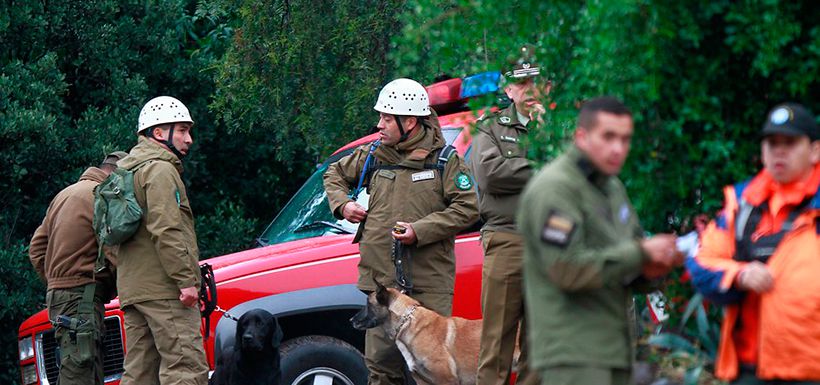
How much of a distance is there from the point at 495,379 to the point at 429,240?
3.79ft

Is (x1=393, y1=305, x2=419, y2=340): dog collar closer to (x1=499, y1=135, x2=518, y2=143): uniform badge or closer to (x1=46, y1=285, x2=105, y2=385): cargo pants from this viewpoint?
(x1=499, y1=135, x2=518, y2=143): uniform badge

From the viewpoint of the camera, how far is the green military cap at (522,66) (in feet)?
20.4

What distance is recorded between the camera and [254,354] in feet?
28.1

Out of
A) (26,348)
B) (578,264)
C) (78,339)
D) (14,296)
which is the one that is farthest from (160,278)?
(14,296)

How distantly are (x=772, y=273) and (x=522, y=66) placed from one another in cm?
221

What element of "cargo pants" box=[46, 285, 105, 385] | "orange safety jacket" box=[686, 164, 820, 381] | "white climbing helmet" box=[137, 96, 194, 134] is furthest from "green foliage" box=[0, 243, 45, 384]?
"orange safety jacket" box=[686, 164, 820, 381]

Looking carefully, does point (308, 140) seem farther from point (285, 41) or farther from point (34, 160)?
point (34, 160)

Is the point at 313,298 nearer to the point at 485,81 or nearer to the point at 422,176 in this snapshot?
the point at 422,176

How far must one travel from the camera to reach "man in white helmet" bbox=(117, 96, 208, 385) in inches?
316

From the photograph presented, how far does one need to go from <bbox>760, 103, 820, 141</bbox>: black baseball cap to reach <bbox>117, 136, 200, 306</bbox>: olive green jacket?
4.34m

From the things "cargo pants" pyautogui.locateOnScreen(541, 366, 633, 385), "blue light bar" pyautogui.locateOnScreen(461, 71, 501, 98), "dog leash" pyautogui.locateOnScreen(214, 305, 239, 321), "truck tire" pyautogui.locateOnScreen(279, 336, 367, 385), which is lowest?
"truck tire" pyautogui.locateOnScreen(279, 336, 367, 385)

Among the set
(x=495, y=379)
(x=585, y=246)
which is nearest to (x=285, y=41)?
(x=495, y=379)

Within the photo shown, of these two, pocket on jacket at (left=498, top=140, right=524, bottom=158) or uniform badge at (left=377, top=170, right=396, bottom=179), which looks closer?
pocket on jacket at (left=498, top=140, right=524, bottom=158)

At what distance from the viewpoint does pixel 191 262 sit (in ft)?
26.6
